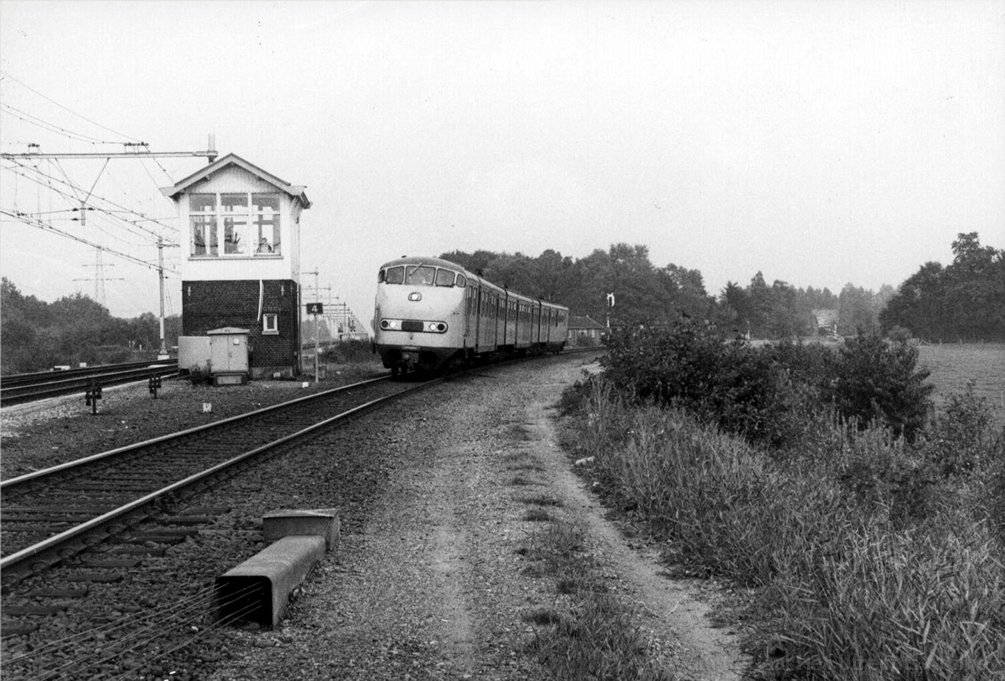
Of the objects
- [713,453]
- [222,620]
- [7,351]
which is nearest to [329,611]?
[222,620]

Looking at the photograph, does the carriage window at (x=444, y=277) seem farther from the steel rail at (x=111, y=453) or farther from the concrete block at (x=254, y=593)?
the concrete block at (x=254, y=593)

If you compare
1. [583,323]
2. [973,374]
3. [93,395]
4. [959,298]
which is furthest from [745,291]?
[93,395]

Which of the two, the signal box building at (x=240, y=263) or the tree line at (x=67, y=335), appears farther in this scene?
the tree line at (x=67, y=335)

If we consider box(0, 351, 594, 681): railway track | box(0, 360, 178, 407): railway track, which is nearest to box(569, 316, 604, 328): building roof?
box(0, 360, 178, 407): railway track

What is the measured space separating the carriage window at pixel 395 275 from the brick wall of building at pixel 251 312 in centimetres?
412

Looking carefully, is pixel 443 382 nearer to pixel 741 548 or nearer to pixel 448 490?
pixel 448 490

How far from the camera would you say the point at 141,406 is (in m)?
16.9

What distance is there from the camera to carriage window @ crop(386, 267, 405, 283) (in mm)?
22469

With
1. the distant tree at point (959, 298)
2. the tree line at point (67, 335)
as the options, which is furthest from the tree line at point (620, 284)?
the tree line at point (67, 335)

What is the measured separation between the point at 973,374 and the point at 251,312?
29.6 m

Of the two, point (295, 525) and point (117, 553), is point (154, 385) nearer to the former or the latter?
point (117, 553)

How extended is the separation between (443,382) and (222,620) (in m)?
17.8

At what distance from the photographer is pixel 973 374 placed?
36.3 m

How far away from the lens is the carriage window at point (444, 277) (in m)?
22.2
